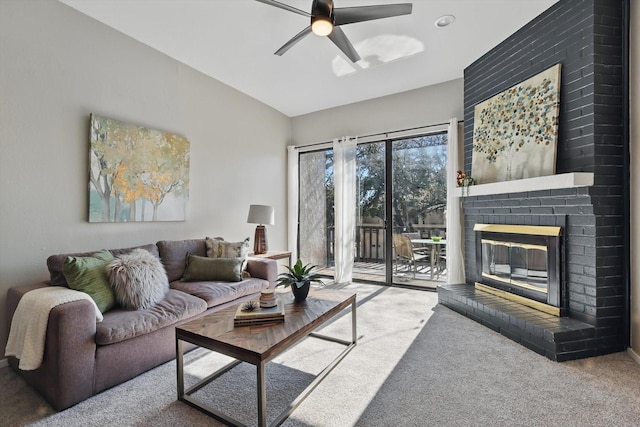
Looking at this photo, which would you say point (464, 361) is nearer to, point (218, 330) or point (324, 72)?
point (218, 330)

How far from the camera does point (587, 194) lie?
237 cm

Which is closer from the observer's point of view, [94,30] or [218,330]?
[218,330]

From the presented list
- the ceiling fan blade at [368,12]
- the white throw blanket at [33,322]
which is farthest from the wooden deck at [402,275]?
the white throw blanket at [33,322]

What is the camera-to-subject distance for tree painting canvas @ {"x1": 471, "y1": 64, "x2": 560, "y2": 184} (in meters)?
2.70

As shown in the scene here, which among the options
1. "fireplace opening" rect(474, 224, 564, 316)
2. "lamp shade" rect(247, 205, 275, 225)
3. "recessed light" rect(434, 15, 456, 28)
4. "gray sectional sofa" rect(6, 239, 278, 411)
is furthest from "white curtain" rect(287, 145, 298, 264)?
"recessed light" rect(434, 15, 456, 28)

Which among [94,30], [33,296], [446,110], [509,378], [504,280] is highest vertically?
[94,30]

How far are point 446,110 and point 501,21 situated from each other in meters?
1.30

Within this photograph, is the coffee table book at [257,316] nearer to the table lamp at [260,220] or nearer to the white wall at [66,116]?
the white wall at [66,116]

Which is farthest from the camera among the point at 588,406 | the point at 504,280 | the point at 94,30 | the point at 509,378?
the point at 504,280

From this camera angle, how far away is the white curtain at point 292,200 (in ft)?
17.4

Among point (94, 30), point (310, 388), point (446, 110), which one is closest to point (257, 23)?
point (94, 30)

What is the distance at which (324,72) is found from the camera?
149 inches

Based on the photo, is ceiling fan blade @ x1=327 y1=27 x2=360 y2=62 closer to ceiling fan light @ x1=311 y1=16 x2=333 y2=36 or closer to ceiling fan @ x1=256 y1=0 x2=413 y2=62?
ceiling fan @ x1=256 y1=0 x2=413 y2=62

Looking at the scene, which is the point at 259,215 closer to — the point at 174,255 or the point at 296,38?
the point at 174,255
